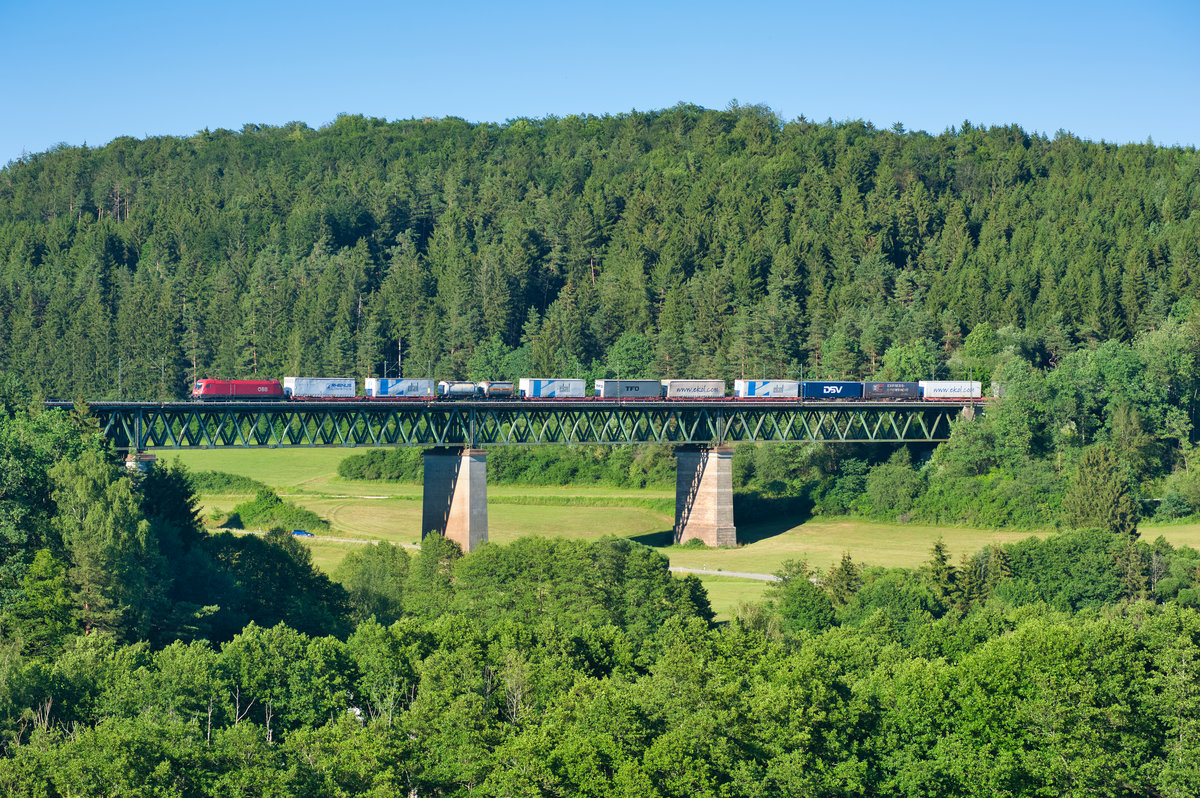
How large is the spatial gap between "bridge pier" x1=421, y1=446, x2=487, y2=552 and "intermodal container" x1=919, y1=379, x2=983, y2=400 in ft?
185

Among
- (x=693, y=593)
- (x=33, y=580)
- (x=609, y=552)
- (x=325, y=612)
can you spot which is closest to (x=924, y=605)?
Answer: (x=693, y=593)

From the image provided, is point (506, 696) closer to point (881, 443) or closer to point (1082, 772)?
point (1082, 772)

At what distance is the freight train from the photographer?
119 m

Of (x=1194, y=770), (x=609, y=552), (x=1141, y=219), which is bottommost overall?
(x=1194, y=770)

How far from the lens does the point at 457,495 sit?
401ft

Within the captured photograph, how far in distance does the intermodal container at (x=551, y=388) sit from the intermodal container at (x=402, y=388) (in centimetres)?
1087

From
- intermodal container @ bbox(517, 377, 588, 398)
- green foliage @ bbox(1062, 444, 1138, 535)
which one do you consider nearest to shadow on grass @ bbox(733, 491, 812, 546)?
intermodal container @ bbox(517, 377, 588, 398)

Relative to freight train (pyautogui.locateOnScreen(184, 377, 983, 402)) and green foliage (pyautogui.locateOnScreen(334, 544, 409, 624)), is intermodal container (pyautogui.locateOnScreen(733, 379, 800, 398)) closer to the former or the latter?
freight train (pyautogui.locateOnScreen(184, 377, 983, 402))

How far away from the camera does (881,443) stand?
158000 mm

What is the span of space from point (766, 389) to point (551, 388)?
25270 millimetres

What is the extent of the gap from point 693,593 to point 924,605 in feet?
52.5

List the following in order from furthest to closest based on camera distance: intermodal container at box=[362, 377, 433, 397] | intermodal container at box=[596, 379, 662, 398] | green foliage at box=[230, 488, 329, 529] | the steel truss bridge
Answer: green foliage at box=[230, 488, 329, 529] < intermodal container at box=[596, 379, 662, 398] < intermodal container at box=[362, 377, 433, 397] < the steel truss bridge

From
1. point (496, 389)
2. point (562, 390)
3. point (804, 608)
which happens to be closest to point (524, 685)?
point (804, 608)

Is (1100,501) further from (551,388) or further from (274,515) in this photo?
(274,515)
